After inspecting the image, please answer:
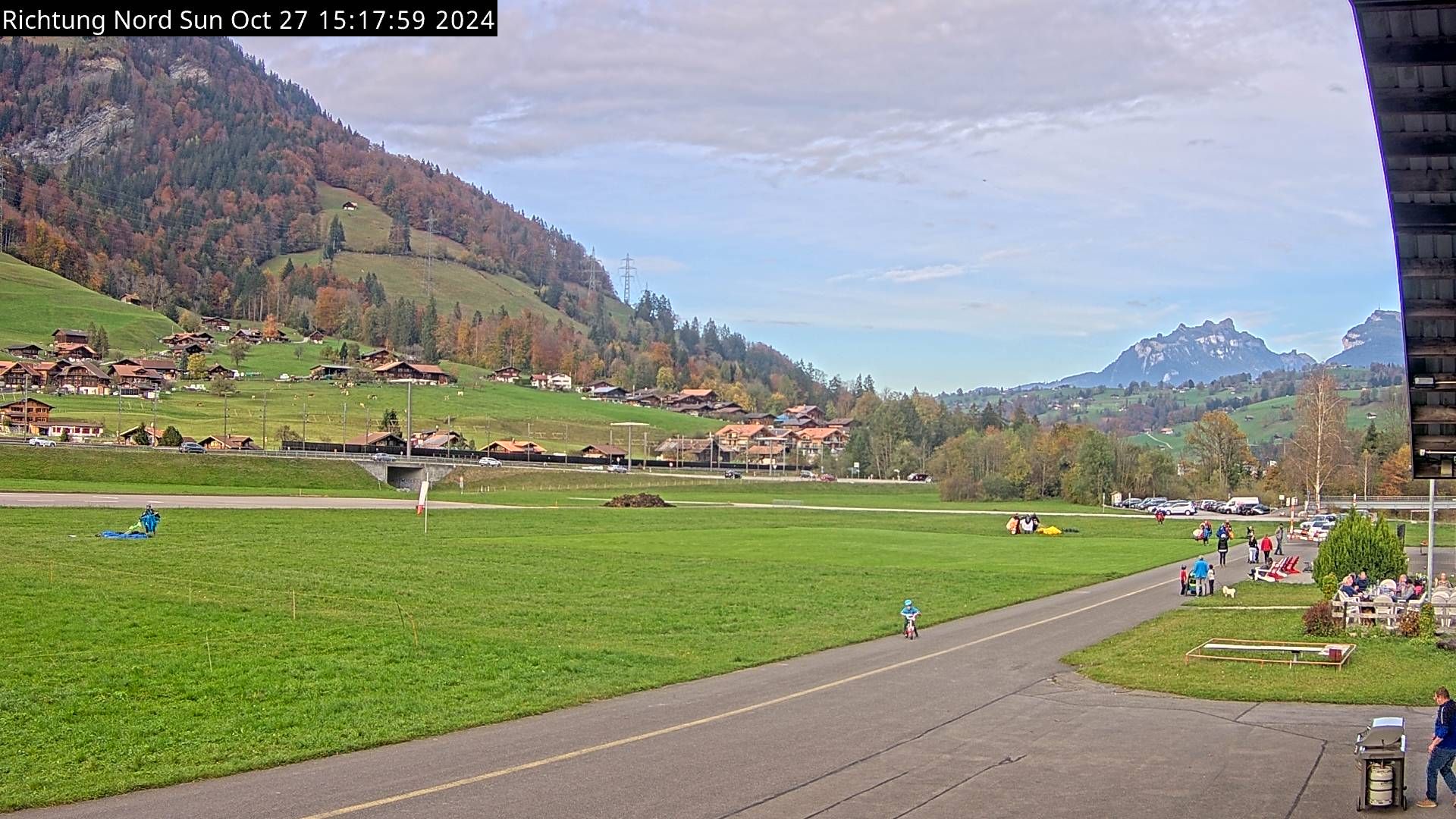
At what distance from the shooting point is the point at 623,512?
85188 millimetres

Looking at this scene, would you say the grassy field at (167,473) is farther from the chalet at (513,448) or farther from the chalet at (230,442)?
the chalet at (513,448)

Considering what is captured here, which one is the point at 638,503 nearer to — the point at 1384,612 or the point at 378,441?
the point at 1384,612

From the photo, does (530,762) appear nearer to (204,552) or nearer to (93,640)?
(93,640)

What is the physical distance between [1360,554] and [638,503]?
65527mm

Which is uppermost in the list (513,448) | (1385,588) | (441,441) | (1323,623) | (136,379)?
(136,379)

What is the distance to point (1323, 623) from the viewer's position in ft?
93.7

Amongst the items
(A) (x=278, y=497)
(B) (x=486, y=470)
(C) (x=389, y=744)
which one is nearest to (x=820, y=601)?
(C) (x=389, y=744)

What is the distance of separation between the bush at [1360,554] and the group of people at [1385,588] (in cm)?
34

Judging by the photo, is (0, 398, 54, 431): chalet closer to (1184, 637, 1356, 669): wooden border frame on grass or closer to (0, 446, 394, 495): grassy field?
(0, 446, 394, 495): grassy field

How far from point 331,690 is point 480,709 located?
2.73 meters

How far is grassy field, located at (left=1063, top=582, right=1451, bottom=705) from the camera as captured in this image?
2127cm

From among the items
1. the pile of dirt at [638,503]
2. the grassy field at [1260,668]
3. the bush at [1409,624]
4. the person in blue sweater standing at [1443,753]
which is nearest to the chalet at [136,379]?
the pile of dirt at [638,503]

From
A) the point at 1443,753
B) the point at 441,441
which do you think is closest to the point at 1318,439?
the point at 1443,753

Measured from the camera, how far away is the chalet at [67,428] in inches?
5659
